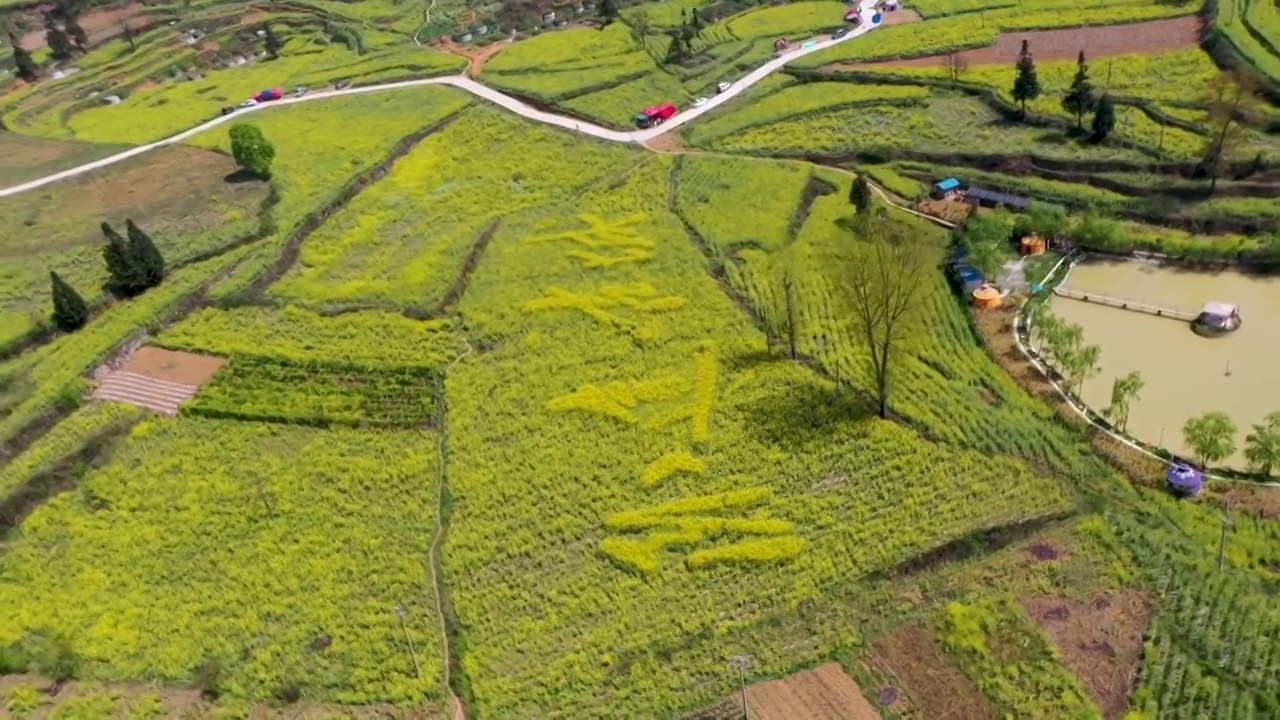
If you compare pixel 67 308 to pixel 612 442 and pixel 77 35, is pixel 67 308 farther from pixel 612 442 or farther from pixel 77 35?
pixel 77 35

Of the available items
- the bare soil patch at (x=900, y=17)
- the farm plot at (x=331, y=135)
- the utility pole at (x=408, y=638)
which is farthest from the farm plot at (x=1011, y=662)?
the bare soil patch at (x=900, y=17)

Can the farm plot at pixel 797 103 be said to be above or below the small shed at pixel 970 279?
above

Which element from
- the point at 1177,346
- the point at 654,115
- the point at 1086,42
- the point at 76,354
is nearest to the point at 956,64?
the point at 1086,42

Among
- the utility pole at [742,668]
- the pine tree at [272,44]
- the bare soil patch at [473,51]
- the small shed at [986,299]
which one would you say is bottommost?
the utility pole at [742,668]

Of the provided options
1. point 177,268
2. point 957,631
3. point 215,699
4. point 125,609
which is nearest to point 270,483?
point 125,609

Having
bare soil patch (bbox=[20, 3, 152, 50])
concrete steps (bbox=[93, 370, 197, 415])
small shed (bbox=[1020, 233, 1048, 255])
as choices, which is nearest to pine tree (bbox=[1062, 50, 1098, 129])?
small shed (bbox=[1020, 233, 1048, 255])

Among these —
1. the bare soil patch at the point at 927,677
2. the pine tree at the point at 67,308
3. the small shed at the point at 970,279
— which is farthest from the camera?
the pine tree at the point at 67,308

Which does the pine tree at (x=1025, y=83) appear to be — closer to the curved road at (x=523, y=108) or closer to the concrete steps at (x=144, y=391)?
the curved road at (x=523, y=108)

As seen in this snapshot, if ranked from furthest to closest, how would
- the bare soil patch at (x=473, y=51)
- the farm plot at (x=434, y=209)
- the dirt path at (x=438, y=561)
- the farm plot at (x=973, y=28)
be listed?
the bare soil patch at (x=473, y=51)
the farm plot at (x=973, y=28)
the farm plot at (x=434, y=209)
the dirt path at (x=438, y=561)
